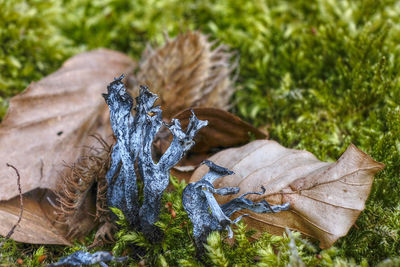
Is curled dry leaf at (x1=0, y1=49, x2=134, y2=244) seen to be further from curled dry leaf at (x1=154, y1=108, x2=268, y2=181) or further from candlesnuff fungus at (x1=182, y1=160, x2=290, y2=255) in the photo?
candlesnuff fungus at (x1=182, y1=160, x2=290, y2=255)

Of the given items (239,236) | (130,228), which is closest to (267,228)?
(239,236)

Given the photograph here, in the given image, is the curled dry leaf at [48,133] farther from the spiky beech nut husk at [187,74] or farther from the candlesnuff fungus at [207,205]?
the candlesnuff fungus at [207,205]

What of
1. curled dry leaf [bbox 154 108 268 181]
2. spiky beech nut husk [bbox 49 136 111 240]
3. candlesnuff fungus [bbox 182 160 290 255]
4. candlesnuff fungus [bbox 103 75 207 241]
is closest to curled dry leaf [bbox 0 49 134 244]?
spiky beech nut husk [bbox 49 136 111 240]

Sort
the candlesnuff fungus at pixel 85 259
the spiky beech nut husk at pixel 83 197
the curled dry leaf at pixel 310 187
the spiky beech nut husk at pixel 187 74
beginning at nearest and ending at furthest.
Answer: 1. the candlesnuff fungus at pixel 85 259
2. the curled dry leaf at pixel 310 187
3. the spiky beech nut husk at pixel 83 197
4. the spiky beech nut husk at pixel 187 74

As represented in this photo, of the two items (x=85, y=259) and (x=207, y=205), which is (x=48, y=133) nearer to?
(x=85, y=259)

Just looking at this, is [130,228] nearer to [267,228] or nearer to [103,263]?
[103,263]

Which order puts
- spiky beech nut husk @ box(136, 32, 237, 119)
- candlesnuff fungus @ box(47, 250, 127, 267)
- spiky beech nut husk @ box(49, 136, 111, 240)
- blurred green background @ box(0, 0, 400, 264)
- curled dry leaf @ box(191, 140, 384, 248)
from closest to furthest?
candlesnuff fungus @ box(47, 250, 127, 267)
curled dry leaf @ box(191, 140, 384, 248)
spiky beech nut husk @ box(49, 136, 111, 240)
blurred green background @ box(0, 0, 400, 264)
spiky beech nut husk @ box(136, 32, 237, 119)

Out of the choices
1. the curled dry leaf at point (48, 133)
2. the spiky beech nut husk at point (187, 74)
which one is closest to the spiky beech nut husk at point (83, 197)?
the curled dry leaf at point (48, 133)
